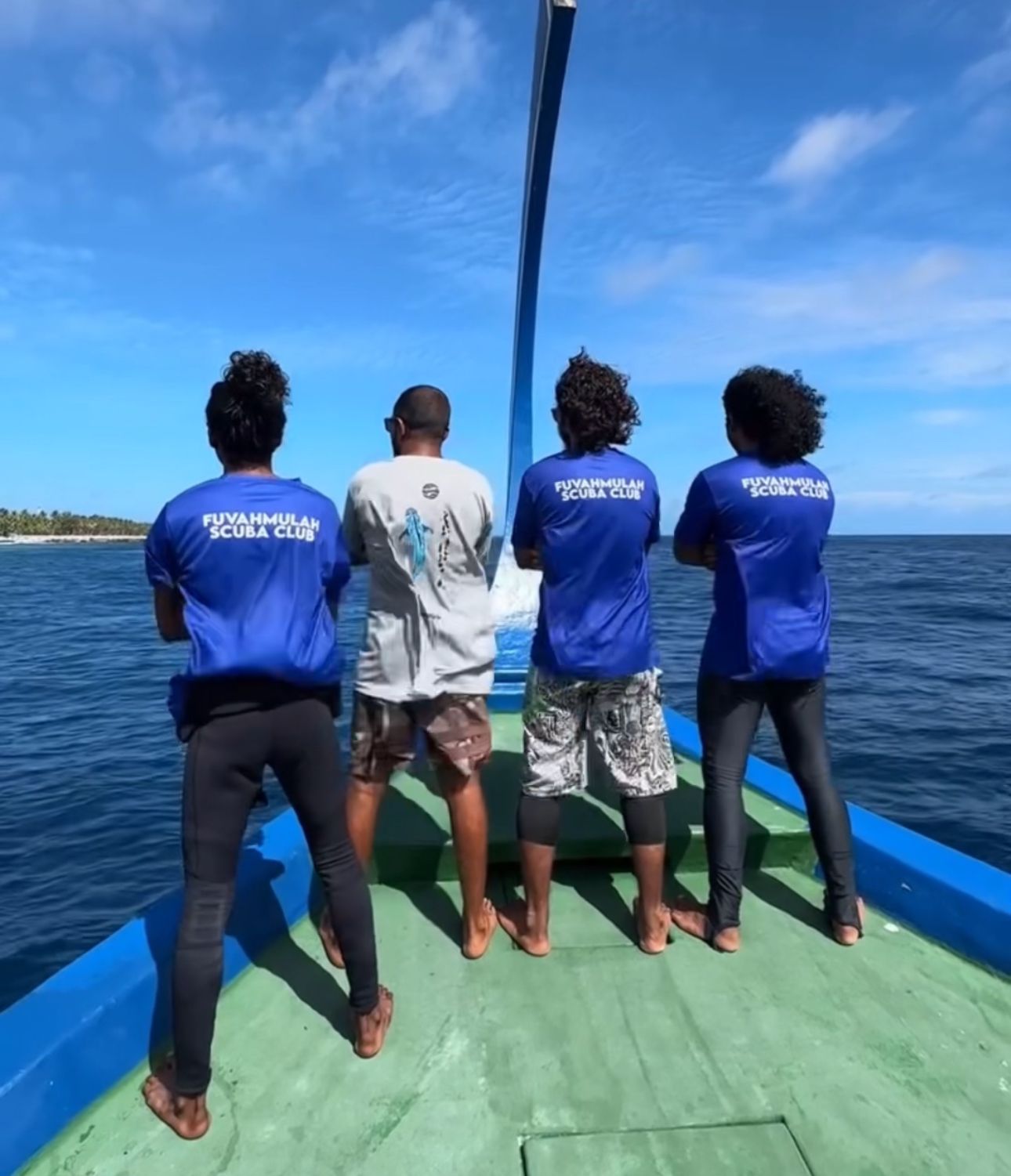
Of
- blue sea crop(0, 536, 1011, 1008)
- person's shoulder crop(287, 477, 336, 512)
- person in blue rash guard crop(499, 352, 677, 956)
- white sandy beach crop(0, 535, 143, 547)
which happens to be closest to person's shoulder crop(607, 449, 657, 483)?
person in blue rash guard crop(499, 352, 677, 956)

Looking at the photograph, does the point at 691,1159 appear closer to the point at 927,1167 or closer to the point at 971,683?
the point at 927,1167

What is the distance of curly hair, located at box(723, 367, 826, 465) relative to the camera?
273 cm

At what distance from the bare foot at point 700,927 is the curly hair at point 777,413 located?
1569 millimetres

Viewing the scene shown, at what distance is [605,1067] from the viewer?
89.8 inches

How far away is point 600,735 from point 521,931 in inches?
29.0

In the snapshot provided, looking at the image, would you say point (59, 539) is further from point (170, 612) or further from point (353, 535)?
point (170, 612)

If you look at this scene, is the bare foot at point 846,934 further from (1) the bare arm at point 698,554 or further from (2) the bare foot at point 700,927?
(1) the bare arm at point 698,554

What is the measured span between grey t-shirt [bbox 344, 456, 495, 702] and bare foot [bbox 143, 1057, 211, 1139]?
3.65ft

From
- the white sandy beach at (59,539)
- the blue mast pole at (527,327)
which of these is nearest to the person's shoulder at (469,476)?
the blue mast pole at (527,327)

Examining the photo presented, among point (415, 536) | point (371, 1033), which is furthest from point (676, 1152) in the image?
point (415, 536)

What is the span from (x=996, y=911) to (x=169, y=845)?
6132mm

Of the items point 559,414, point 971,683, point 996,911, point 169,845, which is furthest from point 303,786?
point 971,683

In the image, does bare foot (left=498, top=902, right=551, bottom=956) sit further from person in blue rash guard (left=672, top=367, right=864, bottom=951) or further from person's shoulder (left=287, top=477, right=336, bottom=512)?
person's shoulder (left=287, top=477, right=336, bottom=512)

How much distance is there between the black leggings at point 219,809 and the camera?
205cm
